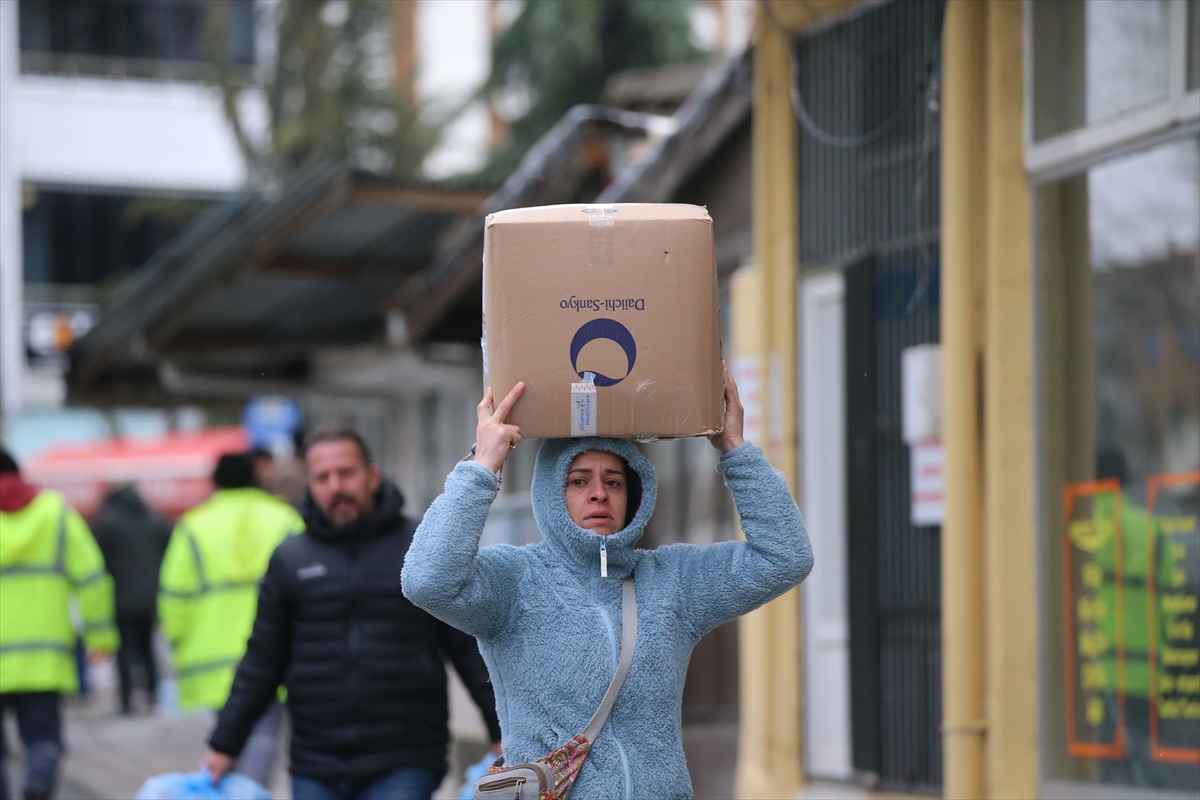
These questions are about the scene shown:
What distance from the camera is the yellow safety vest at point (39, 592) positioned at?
7828 millimetres

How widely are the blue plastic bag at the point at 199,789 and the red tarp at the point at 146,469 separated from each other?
844 inches

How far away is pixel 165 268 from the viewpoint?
14234 millimetres

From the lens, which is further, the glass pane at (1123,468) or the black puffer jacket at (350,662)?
the glass pane at (1123,468)

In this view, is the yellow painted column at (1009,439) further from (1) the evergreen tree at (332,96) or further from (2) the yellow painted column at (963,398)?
(1) the evergreen tree at (332,96)

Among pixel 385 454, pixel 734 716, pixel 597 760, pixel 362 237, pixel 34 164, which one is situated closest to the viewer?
pixel 597 760

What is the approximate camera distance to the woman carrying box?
3.73 m

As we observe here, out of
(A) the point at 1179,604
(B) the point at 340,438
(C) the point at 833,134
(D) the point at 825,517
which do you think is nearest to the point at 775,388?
(D) the point at 825,517

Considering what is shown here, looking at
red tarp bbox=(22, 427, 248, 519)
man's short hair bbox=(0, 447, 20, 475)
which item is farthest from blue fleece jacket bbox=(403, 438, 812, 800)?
red tarp bbox=(22, 427, 248, 519)

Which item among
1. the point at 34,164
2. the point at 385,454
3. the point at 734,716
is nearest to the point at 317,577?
the point at 734,716

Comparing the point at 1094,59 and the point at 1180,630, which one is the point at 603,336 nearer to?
the point at 1180,630

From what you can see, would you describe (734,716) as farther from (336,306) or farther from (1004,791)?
(336,306)

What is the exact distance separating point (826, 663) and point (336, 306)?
8.29 metres

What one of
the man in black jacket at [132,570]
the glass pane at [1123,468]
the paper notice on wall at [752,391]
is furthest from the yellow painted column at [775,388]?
the man in black jacket at [132,570]

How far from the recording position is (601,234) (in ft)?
12.7
